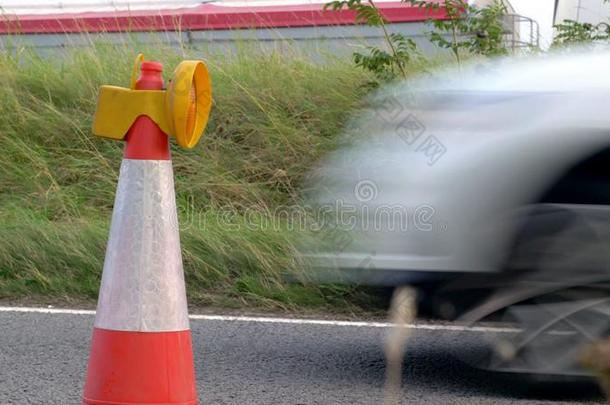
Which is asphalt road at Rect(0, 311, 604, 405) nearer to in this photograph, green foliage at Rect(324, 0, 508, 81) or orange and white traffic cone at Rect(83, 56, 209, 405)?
orange and white traffic cone at Rect(83, 56, 209, 405)

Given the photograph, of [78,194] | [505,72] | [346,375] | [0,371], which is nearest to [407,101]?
[505,72]

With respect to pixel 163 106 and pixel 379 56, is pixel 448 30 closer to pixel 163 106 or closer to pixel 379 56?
pixel 379 56

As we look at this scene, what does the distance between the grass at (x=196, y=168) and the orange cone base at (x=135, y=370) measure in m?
2.42

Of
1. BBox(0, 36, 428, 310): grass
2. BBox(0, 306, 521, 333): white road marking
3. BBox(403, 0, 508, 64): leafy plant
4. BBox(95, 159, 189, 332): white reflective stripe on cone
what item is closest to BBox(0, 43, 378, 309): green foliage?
BBox(0, 36, 428, 310): grass

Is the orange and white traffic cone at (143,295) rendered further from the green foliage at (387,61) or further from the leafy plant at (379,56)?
the green foliage at (387,61)

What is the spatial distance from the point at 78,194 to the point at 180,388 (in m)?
5.45

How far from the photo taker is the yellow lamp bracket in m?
3.24

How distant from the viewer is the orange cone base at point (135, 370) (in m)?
3.26

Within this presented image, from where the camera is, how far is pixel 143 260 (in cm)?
328

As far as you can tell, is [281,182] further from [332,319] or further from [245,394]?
[245,394]

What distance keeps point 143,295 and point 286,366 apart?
1.69m

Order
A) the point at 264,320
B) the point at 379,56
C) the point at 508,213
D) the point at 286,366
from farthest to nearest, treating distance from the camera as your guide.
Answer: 1. the point at 379,56
2. the point at 264,320
3. the point at 286,366
4. the point at 508,213

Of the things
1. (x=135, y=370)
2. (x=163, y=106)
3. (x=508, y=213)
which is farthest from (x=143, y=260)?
(x=508, y=213)

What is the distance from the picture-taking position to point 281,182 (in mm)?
8555
